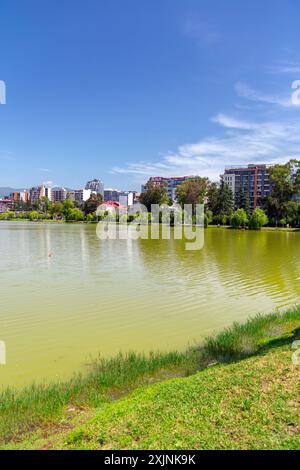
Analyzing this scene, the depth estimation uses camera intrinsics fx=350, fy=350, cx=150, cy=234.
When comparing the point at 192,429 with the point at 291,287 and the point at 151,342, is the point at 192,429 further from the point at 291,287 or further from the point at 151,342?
the point at 291,287

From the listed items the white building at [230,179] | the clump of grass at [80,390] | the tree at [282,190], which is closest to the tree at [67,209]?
the white building at [230,179]

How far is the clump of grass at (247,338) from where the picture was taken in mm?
6922

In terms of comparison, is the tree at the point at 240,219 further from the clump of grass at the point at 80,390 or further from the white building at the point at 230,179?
the clump of grass at the point at 80,390

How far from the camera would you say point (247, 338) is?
7785mm

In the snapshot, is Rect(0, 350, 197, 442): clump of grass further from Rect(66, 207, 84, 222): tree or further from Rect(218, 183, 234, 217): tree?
Rect(66, 207, 84, 222): tree

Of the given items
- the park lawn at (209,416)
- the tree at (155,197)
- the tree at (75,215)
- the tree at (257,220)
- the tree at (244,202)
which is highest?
the tree at (155,197)

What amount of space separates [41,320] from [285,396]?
7.34 m

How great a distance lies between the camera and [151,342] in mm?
8305

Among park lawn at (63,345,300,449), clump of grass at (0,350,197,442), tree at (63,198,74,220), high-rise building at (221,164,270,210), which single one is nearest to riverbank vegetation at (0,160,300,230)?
tree at (63,198,74,220)

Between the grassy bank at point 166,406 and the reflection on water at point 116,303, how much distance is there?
1268 mm

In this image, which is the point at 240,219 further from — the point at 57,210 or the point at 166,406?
the point at 57,210

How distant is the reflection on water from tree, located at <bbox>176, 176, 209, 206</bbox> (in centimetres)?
6231

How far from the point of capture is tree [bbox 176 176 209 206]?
83.5m
